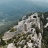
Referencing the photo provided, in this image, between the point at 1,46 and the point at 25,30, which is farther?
the point at 25,30

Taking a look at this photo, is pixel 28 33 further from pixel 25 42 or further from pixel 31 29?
pixel 25 42

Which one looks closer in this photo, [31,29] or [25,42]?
[25,42]

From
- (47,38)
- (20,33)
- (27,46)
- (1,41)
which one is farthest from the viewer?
(47,38)

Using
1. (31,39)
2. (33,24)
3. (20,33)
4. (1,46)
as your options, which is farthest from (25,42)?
(33,24)

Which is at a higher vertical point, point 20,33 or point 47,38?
point 20,33

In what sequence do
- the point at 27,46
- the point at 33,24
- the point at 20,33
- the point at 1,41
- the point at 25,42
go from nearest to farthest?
the point at 27,46 → the point at 25,42 → the point at 1,41 → the point at 20,33 → the point at 33,24

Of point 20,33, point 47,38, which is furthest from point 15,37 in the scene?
point 47,38

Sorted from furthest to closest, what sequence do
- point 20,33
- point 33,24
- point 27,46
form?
point 33,24 < point 20,33 < point 27,46

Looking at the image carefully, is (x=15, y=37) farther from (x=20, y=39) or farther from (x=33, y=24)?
(x=33, y=24)

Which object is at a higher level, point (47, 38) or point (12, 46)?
point (12, 46)
